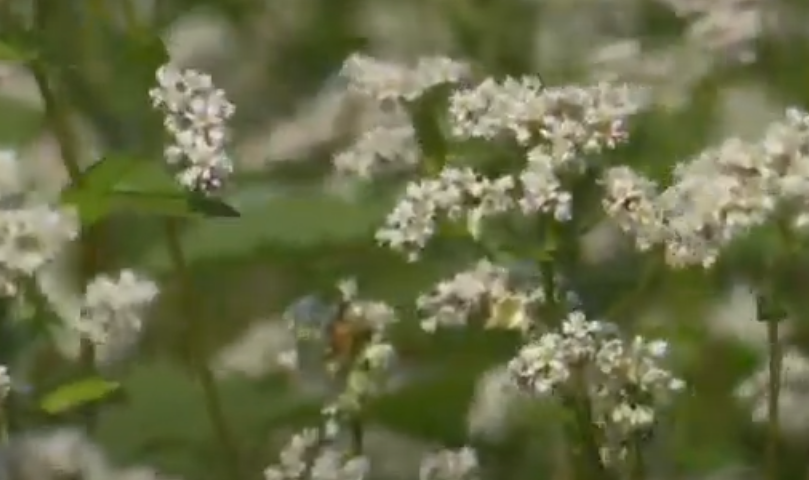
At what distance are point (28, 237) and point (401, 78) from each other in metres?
0.14

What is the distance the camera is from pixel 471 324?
494mm

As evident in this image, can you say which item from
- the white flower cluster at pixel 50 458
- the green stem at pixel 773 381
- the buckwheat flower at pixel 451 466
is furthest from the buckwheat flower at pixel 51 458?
the green stem at pixel 773 381

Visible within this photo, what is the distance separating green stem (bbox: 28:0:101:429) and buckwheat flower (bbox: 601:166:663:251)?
0.16 m

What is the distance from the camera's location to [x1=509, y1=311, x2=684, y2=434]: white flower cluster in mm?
440

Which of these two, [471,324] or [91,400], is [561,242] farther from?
[91,400]

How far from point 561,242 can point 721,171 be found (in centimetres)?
5

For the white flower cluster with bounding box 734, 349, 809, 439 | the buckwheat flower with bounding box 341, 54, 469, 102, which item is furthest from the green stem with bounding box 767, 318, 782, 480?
the buckwheat flower with bounding box 341, 54, 469, 102

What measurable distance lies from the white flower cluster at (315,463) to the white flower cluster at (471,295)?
49 millimetres

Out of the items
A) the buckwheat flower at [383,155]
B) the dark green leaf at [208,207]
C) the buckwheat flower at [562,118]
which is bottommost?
the dark green leaf at [208,207]

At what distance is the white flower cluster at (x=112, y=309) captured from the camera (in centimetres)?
50

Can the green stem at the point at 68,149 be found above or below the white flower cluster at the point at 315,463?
above

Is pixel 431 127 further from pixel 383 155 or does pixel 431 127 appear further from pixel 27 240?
pixel 27 240

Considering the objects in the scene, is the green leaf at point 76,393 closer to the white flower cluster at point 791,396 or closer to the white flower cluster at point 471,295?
the white flower cluster at point 471,295

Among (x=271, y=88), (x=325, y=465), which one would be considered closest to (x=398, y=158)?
(x=325, y=465)
